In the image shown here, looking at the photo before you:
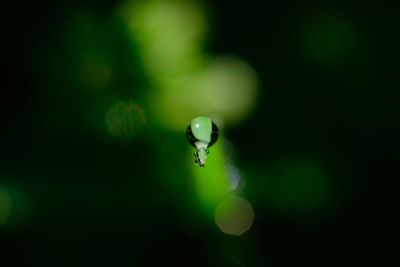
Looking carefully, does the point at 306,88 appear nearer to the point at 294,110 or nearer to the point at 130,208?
the point at 294,110

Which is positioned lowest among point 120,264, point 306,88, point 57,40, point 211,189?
point 120,264

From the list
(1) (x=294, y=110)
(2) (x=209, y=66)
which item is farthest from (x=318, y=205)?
(2) (x=209, y=66)

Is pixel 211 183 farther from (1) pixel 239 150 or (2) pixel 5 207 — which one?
(2) pixel 5 207

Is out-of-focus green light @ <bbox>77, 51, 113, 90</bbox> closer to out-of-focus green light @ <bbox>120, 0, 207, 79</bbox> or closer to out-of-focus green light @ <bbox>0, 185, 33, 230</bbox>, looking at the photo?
out-of-focus green light @ <bbox>120, 0, 207, 79</bbox>

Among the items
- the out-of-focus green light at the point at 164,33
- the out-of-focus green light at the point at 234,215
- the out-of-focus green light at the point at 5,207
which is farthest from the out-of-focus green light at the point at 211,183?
the out-of-focus green light at the point at 5,207

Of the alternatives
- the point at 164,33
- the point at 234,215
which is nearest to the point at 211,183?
the point at 234,215
